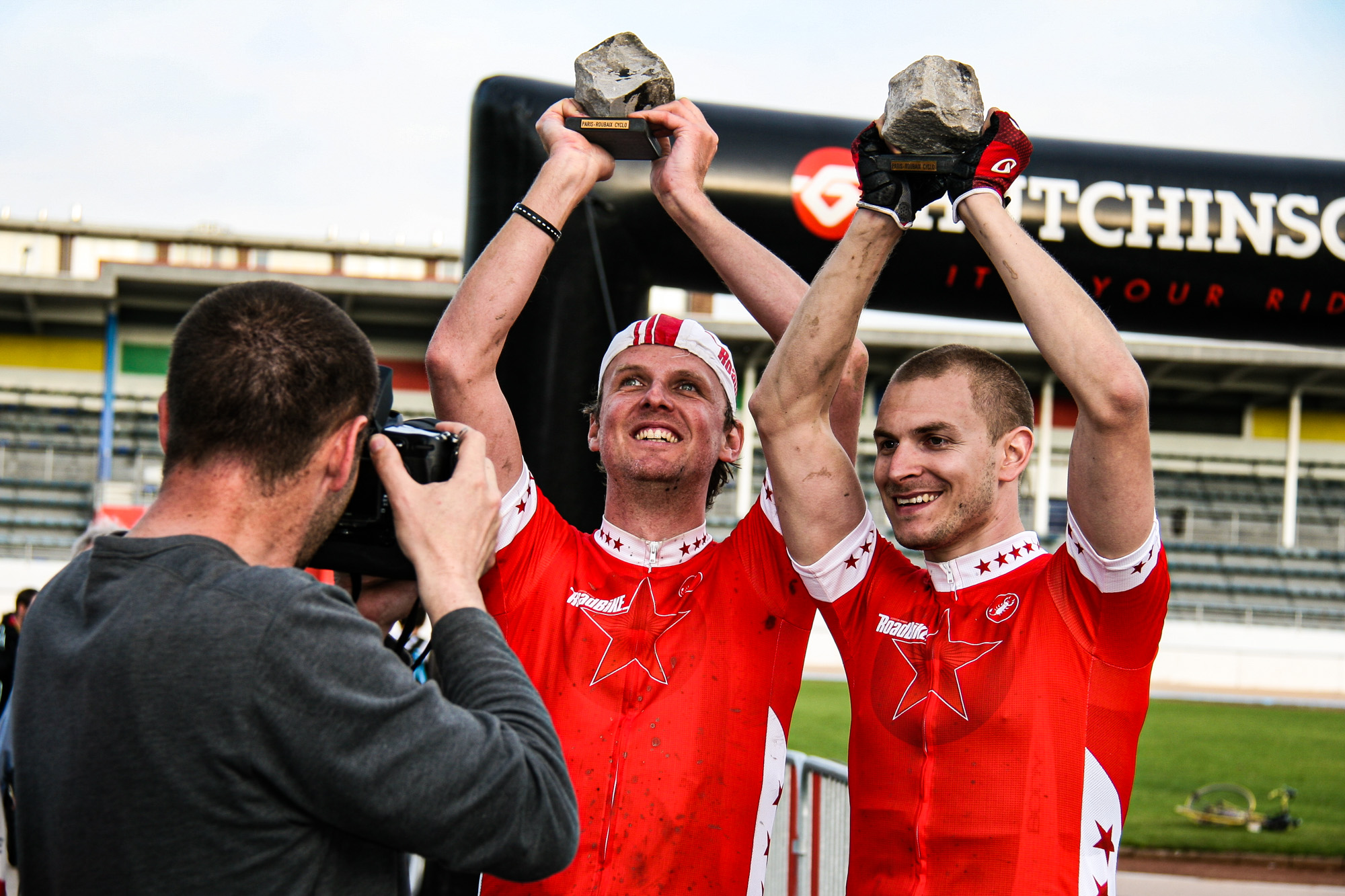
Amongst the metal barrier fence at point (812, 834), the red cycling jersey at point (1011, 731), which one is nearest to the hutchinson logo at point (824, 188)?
the red cycling jersey at point (1011, 731)

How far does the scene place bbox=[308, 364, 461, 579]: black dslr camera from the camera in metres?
1.56

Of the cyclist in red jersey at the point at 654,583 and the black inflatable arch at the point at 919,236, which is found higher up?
the black inflatable arch at the point at 919,236

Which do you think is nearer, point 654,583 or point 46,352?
point 654,583

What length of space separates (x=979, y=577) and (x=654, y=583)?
0.73 metres

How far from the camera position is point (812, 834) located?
4.57m

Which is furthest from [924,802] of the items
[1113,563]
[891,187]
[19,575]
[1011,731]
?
[19,575]

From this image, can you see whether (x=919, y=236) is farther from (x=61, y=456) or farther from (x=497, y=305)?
(x=61, y=456)

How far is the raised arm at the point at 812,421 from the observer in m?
2.04

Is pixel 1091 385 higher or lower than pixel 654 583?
higher

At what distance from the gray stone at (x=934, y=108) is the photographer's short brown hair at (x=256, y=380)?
1098 mm

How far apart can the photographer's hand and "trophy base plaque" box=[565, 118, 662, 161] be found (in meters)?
1.05

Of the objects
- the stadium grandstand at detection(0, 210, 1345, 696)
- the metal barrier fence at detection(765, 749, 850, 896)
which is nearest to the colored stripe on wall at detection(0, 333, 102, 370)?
the stadium grandstand at detection(0, 210, 1345, 696)

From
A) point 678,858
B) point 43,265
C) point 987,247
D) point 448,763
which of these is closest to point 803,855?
point 678,858

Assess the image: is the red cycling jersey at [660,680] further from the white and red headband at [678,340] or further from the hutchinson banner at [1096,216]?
the hutchinson banner at [1096,216]
